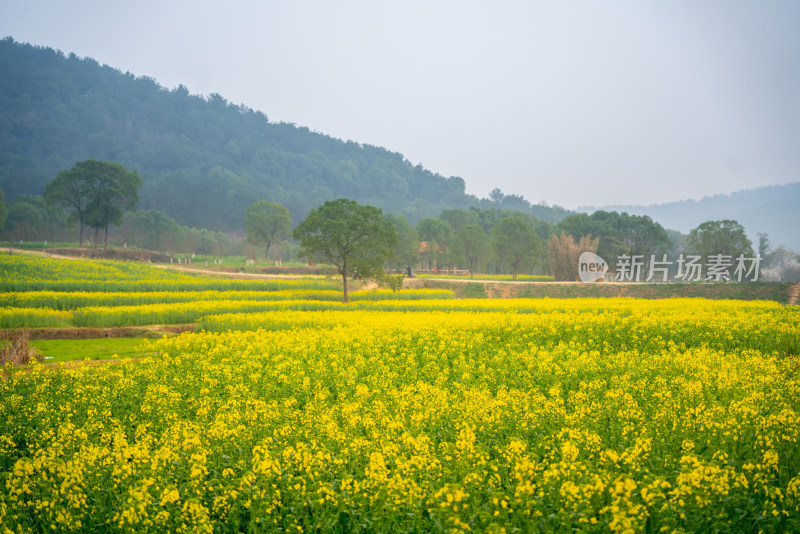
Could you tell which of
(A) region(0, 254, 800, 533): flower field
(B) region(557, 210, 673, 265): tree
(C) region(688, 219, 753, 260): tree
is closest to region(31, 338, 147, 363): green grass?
(A) region(0, 254, 800, 533): flower field

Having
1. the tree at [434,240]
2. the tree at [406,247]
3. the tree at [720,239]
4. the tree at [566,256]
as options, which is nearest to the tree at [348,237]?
the tree at [566,256]

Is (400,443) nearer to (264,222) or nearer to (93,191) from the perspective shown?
(93,191)

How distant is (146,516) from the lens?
5.48 metres

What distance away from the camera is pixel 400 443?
751 centimetres

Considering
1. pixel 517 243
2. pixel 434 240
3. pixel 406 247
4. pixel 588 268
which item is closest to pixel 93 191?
pixel 406 247

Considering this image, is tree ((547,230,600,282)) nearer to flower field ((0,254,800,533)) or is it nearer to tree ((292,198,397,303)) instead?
tree ((292,198,397,303))

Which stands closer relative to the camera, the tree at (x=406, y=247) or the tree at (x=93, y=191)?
the tree at (x=93, y=191)

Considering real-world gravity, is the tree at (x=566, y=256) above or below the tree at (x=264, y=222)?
→ below

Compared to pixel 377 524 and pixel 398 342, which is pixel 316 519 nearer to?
pixel 377 524

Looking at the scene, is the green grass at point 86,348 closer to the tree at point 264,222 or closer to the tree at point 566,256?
the tree at point 566,256

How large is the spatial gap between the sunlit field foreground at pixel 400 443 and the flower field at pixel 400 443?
0.05 m

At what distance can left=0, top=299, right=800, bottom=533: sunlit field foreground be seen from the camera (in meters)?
5.59

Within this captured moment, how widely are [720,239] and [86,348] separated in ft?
227

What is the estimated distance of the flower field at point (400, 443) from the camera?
5590mm
